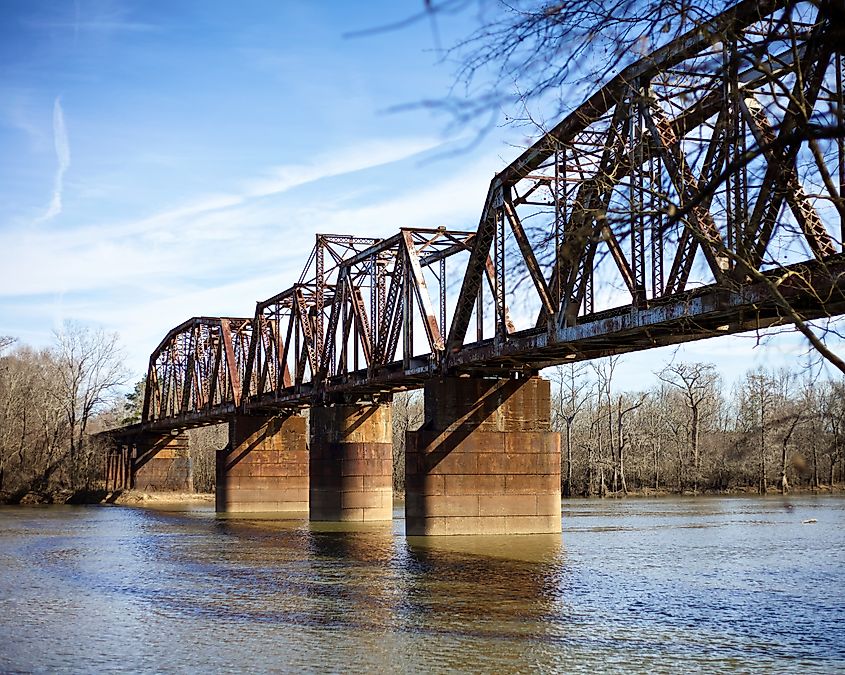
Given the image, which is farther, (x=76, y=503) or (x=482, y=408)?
(x=76, y=503)

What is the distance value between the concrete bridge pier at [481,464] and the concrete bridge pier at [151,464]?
60849 millimetres

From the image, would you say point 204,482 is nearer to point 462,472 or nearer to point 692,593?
point 462,472

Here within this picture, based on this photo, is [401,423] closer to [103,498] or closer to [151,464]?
[151,464]

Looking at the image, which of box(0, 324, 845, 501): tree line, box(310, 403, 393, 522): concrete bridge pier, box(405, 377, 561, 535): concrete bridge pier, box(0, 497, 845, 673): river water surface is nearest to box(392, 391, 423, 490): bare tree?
box(0, 324, 845, 501): tree line

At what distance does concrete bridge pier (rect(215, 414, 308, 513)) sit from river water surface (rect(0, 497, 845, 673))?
21.2 meters

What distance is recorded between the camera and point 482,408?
37406mm

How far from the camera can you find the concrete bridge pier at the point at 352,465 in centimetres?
5025

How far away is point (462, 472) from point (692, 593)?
1420cm

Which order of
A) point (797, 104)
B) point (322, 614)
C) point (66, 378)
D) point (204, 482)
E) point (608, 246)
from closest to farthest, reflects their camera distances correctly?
1. point (797, 104)
2. point (608, 246)
3. point (322, 614)
4. point (66, 378)
5. point (204, 482)

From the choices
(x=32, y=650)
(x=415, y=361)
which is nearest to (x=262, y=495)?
(x=415, y=361)

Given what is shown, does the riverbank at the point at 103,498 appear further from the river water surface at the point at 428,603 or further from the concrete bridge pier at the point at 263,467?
the river water surface at the point at 428,603

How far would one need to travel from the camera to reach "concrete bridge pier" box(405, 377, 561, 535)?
36688 millimetres

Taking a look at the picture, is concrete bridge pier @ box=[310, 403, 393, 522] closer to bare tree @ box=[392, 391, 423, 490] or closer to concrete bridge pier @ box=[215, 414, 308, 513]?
concrete bridge pier @ box=[215, 414, 308, 513]

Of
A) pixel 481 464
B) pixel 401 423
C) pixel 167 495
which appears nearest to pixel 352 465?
pixel 481 464
